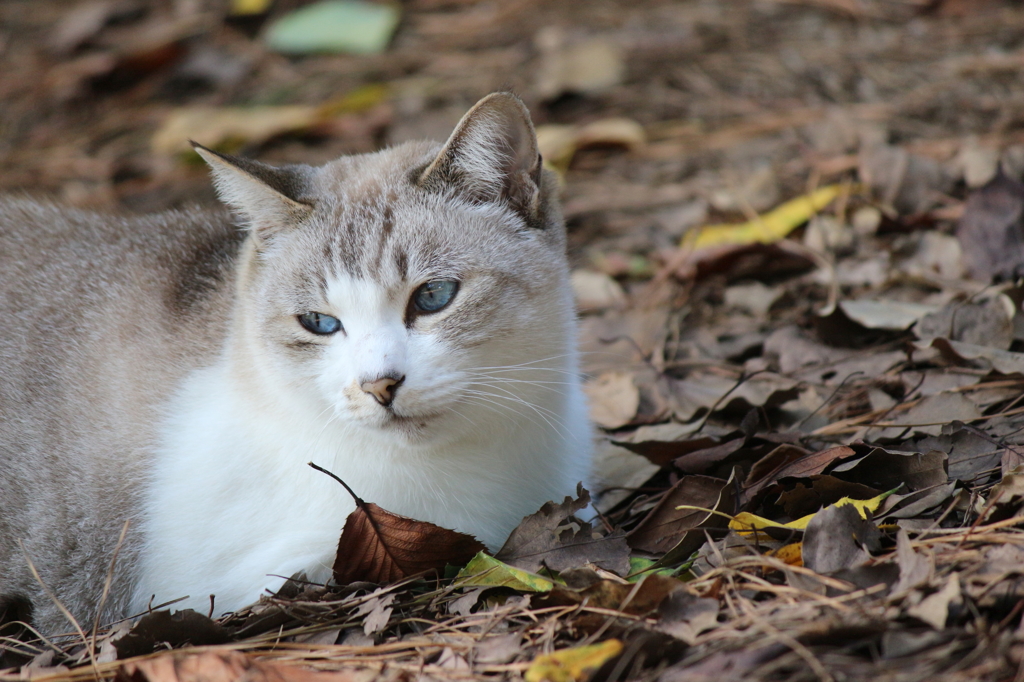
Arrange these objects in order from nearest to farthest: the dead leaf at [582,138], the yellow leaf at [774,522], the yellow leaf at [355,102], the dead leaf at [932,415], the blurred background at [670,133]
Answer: the yellow leaf at [774,522] → the dead leaf at [932,415] → the blurred background at [670,133] → the dead leaf at [582,138] → the yellow leaf at [355,102]

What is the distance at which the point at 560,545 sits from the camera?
2.48 metres

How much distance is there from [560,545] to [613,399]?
53.8 inches

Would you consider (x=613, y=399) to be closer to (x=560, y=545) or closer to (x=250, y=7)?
(x=560, y=545)

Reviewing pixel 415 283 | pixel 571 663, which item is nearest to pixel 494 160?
pixel 415 283

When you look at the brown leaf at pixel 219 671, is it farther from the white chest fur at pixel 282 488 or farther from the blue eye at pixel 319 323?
the blue eye at pixel 319 323

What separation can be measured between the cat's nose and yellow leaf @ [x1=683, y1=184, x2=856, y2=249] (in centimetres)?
245

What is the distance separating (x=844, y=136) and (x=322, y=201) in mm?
3299

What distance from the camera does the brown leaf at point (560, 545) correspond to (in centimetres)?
241

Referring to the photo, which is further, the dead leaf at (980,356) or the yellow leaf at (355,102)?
the yellow leaf at (355,102)

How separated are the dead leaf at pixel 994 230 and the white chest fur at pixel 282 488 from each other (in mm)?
2093

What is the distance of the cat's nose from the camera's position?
235 cm

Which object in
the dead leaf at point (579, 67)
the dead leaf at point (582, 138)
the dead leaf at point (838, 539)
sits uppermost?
the dead leaf at point (579, 67)

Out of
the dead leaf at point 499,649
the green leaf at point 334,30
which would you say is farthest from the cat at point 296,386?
the green leaf at point 334,30

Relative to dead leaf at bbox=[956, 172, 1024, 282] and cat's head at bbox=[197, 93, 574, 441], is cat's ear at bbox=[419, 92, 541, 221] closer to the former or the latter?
cat's head at bbox=[197, 93, 574, 441]
